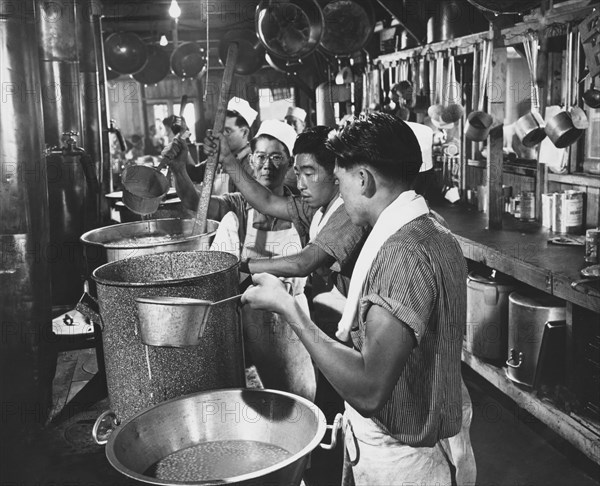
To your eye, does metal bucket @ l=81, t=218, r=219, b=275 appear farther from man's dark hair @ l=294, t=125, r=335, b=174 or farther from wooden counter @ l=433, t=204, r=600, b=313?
wooden counter @ l=433, t=204, r=600, b=313

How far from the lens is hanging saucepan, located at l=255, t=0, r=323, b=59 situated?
6828mm

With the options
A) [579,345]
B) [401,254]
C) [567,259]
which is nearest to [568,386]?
[579,345]

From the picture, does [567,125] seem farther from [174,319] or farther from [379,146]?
[174,319]

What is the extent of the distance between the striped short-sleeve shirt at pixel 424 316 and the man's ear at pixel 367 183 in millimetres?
155

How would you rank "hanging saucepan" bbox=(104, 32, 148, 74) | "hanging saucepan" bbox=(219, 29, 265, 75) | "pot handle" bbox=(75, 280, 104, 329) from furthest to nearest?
"hanging saucepan" bbox=(104, 32, 148, 74)
"hanging saucepan" bbox=(219, 29, 265, 75)
"pot handle" bbox=(75, 280, 104, 329)

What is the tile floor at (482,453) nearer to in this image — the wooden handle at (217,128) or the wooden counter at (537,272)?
the wooden counter at (537,272)

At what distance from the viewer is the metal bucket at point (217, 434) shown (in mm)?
1966

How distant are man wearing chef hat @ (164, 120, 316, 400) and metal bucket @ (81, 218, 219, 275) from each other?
0.44ft

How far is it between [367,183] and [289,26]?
18.6ft

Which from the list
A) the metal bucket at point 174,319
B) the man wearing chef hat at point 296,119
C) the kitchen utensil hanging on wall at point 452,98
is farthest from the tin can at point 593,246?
the man wearing chef hat at point 296,119

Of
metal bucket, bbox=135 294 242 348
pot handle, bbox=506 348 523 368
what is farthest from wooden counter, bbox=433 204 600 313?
metal bucket, bbox=135 294 242 348

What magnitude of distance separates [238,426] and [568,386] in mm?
2473

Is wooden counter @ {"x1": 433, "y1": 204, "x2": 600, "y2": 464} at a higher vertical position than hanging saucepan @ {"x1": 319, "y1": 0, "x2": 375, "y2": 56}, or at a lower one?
lower

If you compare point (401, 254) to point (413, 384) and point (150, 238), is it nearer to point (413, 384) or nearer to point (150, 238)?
point (413, 384)
